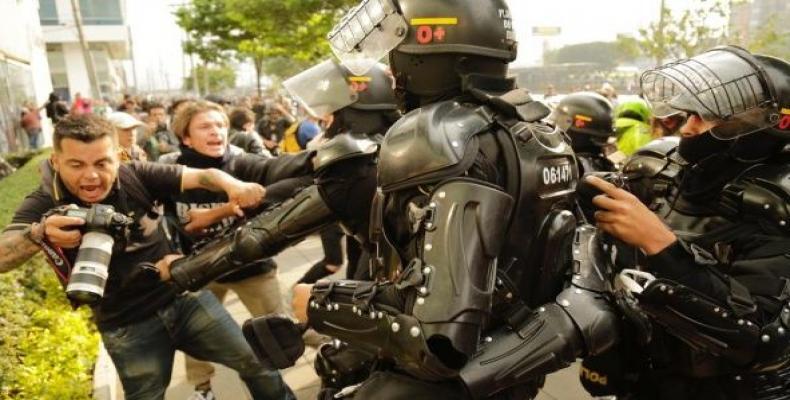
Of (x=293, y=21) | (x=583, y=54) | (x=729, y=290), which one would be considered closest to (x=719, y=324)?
(x=729, y=290)

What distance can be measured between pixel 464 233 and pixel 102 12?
157 ft

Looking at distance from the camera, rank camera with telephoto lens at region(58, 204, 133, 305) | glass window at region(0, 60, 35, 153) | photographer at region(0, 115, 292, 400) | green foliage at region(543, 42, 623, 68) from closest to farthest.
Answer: camera with telephoto lens at region(58, 204, 133, 305) → photographer at region(0, 115, 292, 400) → glass window at region(0, 60, 35, 153) → green foliage at region(543, 42, 623, 68)

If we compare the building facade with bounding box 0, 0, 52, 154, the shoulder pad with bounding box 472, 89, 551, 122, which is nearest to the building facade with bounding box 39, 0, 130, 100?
the building facade with bounding box 0, 0, 52, 154

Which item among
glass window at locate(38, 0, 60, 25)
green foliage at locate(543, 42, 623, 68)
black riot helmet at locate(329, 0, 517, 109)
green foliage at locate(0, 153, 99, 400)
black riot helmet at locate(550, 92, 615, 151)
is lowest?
green foliage at locate(0, 153, 99, 400)

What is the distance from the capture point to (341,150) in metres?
2.60

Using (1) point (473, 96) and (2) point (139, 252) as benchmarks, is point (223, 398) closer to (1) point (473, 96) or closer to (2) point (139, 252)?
(2) point (139, 252)

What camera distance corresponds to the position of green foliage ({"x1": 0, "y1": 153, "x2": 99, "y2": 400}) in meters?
3.55

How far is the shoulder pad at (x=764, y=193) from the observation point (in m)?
1.86

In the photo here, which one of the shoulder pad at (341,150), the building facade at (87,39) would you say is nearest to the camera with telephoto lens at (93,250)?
the shoulder pad at (341,150)

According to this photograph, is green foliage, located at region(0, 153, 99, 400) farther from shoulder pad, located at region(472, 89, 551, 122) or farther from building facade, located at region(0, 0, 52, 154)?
building facade, located at region(0, 0, 52, 154)

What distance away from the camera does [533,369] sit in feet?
5.49

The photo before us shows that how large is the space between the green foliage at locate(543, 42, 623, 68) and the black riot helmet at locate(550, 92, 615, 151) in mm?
20603

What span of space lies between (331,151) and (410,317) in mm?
1224

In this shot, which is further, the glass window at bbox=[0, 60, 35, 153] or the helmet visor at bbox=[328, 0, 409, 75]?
the glass window at bbox=[0, 60, 35, 153]
